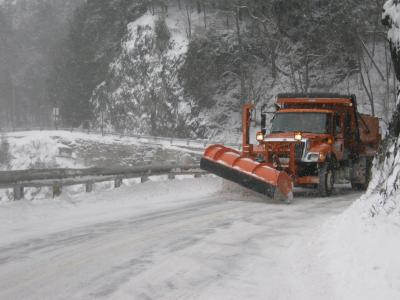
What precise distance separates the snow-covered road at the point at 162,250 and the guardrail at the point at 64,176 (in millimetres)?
448

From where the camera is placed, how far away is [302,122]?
15.0m

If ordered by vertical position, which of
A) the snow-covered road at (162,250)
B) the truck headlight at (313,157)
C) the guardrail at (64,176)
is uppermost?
the truck headlight at (313,157)

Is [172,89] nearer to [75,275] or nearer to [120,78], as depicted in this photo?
[120,78]

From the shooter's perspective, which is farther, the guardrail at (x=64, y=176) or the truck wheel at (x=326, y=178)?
the truck wheel at (x=326, y=178)

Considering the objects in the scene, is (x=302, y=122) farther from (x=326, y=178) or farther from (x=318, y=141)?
→ (x=326, y=178)

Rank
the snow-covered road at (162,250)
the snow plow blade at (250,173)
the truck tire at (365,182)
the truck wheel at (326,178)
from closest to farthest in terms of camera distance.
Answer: the snow-covered road at (162,250)
the snow plow blade at (250,173)
the truck wheel at (326,178)
the truck tire at (365,182)

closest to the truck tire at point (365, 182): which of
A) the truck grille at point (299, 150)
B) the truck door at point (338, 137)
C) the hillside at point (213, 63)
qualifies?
the truck door at point (338, 137)

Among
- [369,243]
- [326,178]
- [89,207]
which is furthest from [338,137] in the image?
[369,243]

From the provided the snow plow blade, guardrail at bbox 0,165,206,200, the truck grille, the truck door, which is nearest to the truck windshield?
the truck door

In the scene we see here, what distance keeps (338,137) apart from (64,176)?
24.3ft

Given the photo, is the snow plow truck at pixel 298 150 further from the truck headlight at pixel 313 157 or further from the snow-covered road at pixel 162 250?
the snow-covered road at pixel 162 250

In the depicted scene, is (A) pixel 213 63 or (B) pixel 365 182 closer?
(B) pixel 365 182

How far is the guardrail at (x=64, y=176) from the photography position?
11.9 metres

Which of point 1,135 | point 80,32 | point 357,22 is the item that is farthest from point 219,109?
point 80,32
